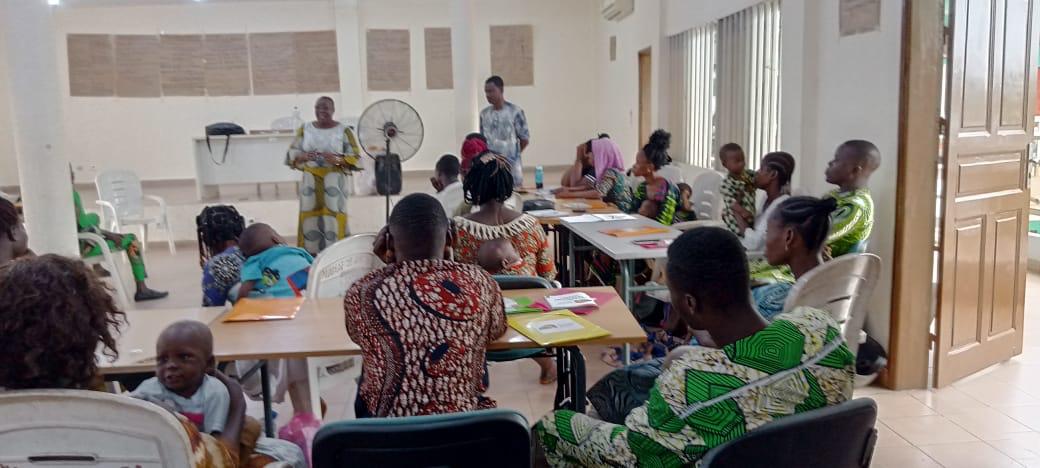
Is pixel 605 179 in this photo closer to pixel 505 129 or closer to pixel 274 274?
pixel 505 129

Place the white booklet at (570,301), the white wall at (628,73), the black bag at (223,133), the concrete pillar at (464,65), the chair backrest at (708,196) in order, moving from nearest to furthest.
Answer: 1. the white booklet at (570,301)
2. the chair backrest at (708,196)
3. the concrete pillar at (464,65)
4. the white wall at (628,73)
5. the black bag at (223,133)

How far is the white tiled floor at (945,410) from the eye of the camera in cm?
307

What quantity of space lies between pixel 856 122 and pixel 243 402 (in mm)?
3306

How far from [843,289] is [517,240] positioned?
1310 millimetres

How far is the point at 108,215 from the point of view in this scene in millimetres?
7738

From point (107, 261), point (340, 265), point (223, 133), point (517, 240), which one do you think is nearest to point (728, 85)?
point (517, 240)

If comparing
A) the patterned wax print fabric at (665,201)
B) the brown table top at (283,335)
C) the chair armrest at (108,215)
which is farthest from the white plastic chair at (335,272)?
the chair armrest at (108,215)

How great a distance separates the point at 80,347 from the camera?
1479mm

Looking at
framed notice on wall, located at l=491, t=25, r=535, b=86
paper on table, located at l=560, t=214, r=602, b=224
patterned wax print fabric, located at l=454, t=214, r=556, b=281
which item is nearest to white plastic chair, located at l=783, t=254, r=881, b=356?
patterned wax print fabric, located at l=454, t=214, r=556, b=281

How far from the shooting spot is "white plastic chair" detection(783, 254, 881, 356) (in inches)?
99.8

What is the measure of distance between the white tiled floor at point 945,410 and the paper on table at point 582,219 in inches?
29.2

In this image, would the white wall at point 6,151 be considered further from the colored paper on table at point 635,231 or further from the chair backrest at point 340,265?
the colored paper on table at point 635,231

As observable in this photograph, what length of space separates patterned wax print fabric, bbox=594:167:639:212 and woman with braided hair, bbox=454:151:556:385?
1.96 m

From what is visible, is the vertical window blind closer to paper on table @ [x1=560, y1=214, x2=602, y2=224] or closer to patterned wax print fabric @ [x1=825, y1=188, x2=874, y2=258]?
paper on table @ [x1=560, y1=214, x2=602, y2=224]
